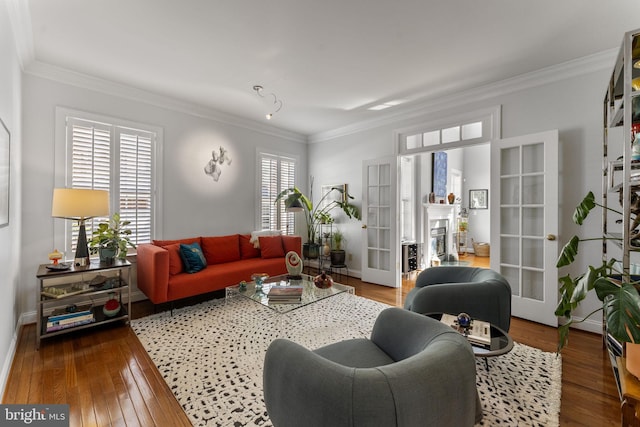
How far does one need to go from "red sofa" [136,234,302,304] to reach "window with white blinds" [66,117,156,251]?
50 centimetres

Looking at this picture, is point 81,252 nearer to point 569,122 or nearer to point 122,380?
point 122,380

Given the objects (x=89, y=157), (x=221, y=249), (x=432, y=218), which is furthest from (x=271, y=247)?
A: (x=432, y=218)

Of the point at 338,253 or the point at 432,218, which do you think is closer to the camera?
the point at 338,253

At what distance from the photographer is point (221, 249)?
163 inches

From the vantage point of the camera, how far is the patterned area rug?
1755 mm

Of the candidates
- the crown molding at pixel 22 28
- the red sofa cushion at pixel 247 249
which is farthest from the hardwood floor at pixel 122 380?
the crown molding at pixel 22 28

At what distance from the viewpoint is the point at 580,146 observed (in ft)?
9.68

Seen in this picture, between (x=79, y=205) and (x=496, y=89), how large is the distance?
A: 476 centimetres

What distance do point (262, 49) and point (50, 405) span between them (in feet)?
10.4

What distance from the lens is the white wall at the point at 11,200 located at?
6.52 ft

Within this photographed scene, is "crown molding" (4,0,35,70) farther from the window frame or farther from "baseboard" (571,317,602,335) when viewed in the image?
"baseboard" (571,317,602,335)

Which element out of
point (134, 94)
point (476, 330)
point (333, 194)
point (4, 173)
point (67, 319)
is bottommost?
point (67, 319)

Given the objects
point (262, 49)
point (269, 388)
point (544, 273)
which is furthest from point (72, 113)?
point (544, 273)

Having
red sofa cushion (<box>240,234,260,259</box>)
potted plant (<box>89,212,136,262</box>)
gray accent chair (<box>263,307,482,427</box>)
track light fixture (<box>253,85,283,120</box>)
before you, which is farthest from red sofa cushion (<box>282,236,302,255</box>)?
gray accent chair (<box>263,307,482,427</box>)
